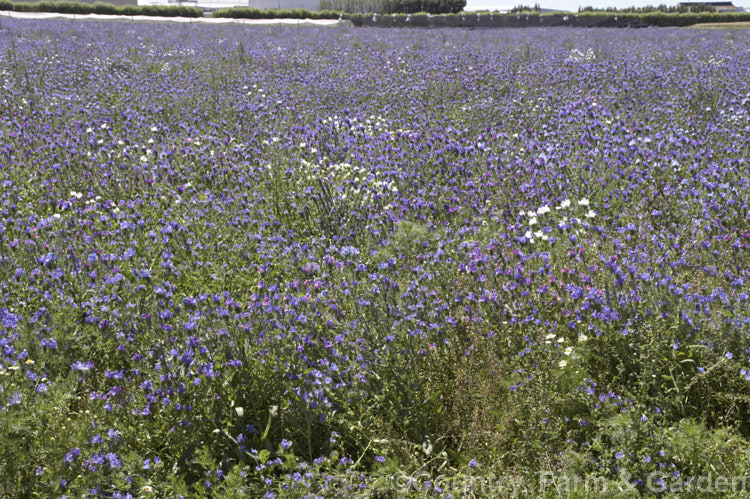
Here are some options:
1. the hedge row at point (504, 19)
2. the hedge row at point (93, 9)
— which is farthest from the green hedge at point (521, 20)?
the hedge row at point (93, 9)

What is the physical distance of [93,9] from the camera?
117ft

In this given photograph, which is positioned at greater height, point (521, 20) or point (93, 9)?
point (93, 9)

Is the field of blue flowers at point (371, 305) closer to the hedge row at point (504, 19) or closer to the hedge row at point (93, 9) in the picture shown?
the hedge row at point (504, 19)

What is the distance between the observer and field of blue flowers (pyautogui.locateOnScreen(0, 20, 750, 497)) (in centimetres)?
265

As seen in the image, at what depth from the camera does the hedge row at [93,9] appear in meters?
33.0

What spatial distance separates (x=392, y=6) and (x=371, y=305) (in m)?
44.0

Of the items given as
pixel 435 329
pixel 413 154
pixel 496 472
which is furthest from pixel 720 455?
pixel 413 154

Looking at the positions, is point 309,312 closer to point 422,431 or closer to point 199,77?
point 422,431

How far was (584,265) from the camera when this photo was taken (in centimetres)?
400

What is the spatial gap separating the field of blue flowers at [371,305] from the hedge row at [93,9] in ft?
104

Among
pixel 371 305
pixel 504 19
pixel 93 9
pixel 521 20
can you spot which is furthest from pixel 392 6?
pixel 371 305

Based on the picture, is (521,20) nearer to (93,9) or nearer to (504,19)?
(504,19)

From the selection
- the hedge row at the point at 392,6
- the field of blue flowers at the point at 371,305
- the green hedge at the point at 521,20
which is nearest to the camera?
the field of blue flowers at the point at 371,305

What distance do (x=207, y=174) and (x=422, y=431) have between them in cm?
370
